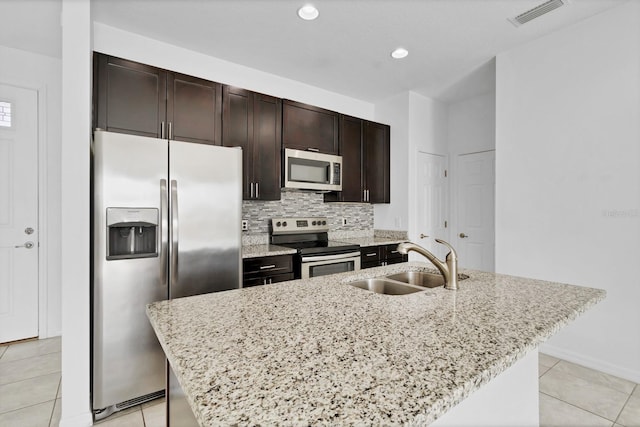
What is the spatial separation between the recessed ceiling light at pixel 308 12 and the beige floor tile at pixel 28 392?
323 centimetres

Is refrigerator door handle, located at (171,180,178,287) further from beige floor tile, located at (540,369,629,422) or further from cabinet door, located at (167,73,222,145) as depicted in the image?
beige floor tile, located at (540,369,629,422)

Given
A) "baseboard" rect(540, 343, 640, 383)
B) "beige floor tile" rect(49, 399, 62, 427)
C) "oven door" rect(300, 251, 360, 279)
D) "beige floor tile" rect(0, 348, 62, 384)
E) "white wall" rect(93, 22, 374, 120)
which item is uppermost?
"white wall" rect(93, 22, 374, 120)

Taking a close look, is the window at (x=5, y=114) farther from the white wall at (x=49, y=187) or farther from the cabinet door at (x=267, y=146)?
the cabinet door at (x=267, y=146)

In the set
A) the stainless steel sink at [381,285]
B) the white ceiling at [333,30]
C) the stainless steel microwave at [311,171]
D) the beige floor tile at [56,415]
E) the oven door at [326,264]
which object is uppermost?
the white ceiling at [333,30]

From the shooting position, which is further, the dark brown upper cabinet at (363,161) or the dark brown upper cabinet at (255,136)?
the dark brown upper cabinet at (363,161)

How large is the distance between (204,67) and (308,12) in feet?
4.07

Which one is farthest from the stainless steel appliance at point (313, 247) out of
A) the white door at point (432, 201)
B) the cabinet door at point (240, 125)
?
the white door at point (432, 201)

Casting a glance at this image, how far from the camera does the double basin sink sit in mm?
1616

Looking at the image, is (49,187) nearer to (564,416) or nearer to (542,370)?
(564,416)

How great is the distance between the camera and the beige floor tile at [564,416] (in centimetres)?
189

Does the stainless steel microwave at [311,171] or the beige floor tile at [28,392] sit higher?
the stainless steel microwave at [311,171]

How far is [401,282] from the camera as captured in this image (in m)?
1.70

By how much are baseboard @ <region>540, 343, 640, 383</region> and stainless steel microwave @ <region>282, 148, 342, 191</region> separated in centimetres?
255

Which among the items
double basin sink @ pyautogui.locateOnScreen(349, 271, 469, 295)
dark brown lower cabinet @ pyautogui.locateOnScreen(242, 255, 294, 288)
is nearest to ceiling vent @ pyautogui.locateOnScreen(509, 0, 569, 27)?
double basin sink @ pyautogui.locateOnScreen(349, 271, 469, 295)
